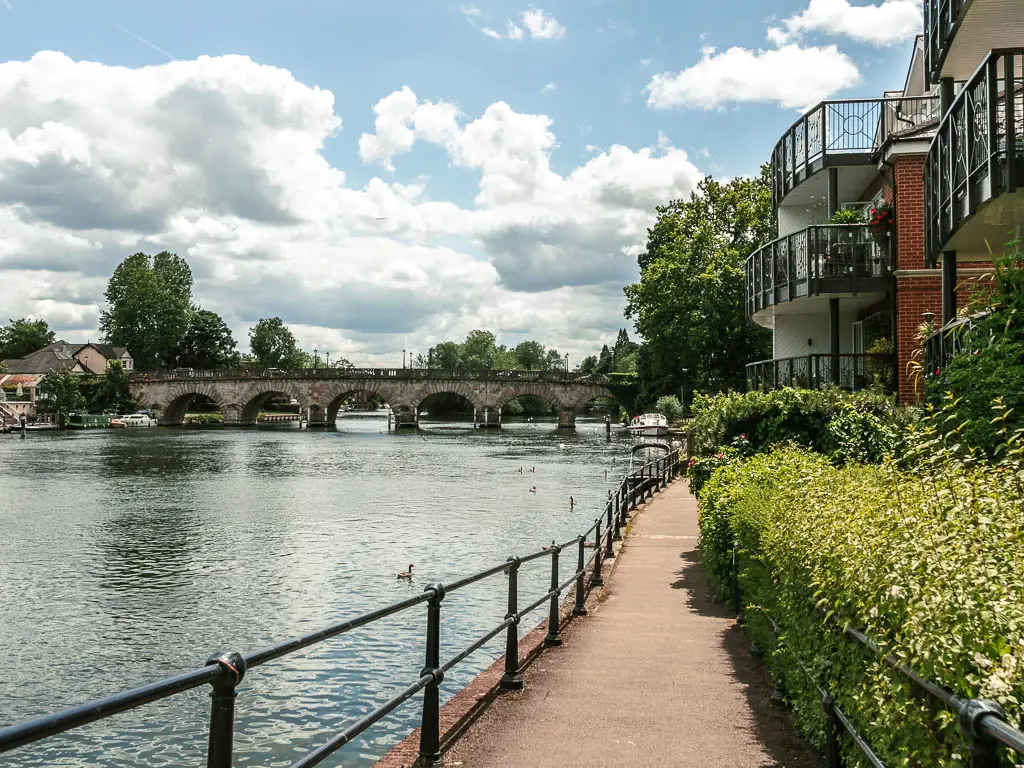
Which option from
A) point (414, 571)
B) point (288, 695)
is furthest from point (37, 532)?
point (288, 695)

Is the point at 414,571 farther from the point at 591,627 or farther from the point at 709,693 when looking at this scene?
the point at 709,693

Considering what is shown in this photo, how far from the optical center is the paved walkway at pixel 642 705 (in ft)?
18.3

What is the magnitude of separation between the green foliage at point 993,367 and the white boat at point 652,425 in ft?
168

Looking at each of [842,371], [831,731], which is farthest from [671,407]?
[831,731]

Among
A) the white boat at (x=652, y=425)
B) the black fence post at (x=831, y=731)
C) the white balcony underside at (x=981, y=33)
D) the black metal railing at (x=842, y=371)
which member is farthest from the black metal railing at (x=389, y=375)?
the black fence post at (x=831, y=731)

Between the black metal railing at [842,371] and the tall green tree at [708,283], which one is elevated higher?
the tall green tree at [708,283]

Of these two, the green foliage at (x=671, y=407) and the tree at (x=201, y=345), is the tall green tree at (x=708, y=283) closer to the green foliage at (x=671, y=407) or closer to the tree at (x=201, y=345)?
the green foliage at (x=671, y=407)

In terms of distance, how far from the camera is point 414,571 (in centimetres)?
1912

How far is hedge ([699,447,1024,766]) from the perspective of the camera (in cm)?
300

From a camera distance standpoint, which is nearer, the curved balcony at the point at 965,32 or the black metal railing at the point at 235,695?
the black metal railing at the point at 235,695

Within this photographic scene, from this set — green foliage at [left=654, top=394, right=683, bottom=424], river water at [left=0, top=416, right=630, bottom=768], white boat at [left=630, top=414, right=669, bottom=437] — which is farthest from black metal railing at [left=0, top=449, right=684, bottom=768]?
white boat at [left=630, top=414, right=669, bottom=437]

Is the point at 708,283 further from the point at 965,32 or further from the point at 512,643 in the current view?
the point at 512,643

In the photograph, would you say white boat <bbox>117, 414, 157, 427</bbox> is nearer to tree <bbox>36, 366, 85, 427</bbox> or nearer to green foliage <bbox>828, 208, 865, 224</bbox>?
tree <bbox>36, 366, 85, 427</bbox>

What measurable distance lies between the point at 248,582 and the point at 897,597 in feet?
54.1
